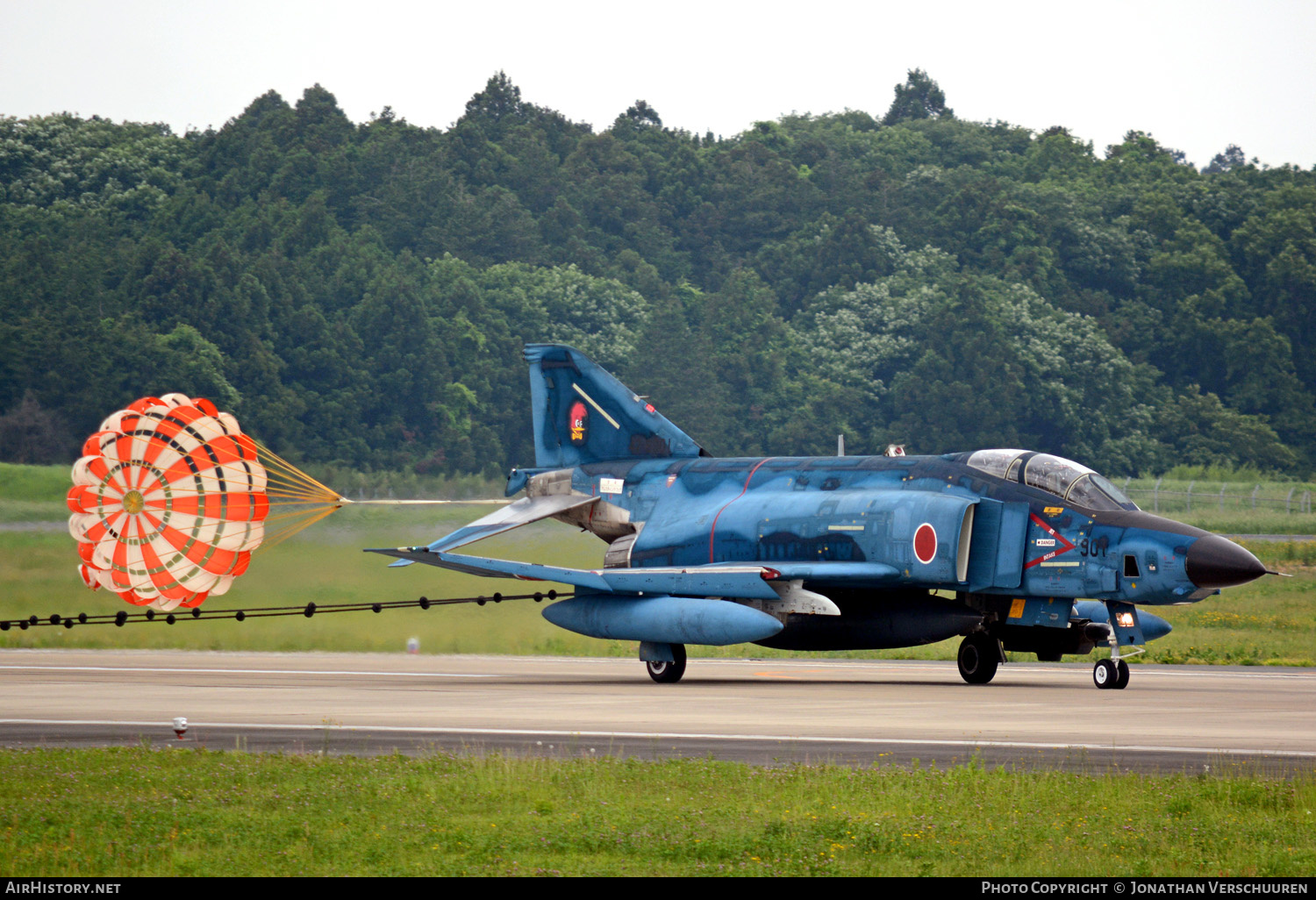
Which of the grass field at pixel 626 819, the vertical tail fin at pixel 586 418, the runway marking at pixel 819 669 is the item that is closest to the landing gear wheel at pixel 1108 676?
the runway marking at pixel 819 669

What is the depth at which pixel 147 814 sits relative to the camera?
10102 millimetres

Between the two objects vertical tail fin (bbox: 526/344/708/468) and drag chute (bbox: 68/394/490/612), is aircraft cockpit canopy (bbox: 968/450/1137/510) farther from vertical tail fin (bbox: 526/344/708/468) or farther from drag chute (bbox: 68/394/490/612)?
drag chute (bbox: 68/394/490/612)

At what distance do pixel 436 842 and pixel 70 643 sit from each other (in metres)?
24.5

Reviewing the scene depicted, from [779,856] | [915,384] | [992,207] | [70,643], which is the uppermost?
[992,207]

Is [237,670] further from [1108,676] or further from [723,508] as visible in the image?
[1108,676]

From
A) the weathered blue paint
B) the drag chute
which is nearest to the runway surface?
the weathered blue paint

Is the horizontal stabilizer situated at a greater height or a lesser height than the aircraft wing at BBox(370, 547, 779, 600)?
greater

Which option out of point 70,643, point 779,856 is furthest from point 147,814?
point 70,643

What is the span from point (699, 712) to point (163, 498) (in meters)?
8.87

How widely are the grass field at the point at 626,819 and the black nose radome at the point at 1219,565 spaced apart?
28.0ft

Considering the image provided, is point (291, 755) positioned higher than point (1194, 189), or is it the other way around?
point (1194, 189)

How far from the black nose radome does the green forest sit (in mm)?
49541

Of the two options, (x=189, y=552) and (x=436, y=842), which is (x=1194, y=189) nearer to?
(x=189, y=552)

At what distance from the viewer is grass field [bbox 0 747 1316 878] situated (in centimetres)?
884
